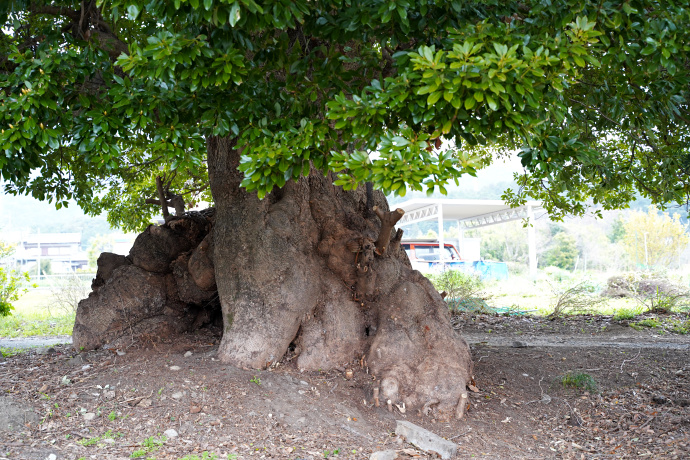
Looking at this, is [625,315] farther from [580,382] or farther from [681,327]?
[580,382]

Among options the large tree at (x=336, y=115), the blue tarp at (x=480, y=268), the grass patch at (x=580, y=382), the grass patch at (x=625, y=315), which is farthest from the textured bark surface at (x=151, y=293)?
the blue tarp at (x=480, y=268)

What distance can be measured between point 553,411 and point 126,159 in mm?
8207

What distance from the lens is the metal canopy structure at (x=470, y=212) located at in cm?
2255

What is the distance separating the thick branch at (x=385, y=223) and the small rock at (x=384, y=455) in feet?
6.64

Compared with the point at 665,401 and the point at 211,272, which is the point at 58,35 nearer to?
the point at 211,272

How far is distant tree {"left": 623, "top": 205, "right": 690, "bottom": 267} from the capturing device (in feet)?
85.1

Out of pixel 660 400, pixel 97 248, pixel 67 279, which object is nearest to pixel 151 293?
pixel 660 400

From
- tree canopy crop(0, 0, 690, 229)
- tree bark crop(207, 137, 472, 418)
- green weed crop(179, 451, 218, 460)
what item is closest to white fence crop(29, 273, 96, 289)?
tree bark crop(207, 137, 472, 418)

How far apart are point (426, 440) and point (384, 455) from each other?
47cm

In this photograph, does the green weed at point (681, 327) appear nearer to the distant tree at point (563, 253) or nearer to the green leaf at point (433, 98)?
the green leaf at point (433, 98)

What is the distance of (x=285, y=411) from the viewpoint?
454cm

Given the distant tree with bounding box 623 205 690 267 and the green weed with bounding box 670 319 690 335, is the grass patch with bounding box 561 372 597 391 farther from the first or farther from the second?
the distant tree with bounding box 623 205 690 267

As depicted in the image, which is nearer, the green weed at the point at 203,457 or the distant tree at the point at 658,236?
the green weed at the point at 203,457

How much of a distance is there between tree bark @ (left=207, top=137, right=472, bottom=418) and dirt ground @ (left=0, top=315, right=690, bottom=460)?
195mm
